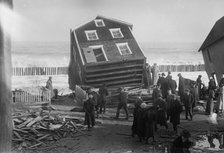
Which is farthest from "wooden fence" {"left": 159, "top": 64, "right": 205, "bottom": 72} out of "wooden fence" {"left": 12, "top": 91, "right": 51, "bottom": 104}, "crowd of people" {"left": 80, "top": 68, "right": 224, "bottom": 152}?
"wooden fence" {"left": 12, "top": 91, "right": 51, "bottom": 104}

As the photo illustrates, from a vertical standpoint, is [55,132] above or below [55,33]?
below

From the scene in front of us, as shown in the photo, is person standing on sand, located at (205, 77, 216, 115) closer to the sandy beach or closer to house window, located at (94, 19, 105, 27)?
house window, located at (94, 19, 105, 27)

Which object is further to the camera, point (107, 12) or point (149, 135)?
point (107, 12)

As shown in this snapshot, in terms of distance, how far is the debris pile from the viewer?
1056cm

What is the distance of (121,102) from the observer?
1313 cm

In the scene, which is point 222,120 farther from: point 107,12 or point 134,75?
point 107,12

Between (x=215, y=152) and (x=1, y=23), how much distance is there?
678cm

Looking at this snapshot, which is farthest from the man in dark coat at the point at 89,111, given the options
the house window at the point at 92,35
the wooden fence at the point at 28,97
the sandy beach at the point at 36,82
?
the sandy beach at the point at 36,82

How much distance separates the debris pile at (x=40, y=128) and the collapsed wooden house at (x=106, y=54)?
9.68ft

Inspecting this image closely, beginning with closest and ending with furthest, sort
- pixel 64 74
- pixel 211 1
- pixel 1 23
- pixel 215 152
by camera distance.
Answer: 1. pixel 1 23
2. pixel 215 152
3. pixel 211 1
4. pixel 64 74

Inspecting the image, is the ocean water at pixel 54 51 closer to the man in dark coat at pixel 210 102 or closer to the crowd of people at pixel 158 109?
the crowd of people at pixel 158 109

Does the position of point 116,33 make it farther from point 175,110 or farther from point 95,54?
point 175,110

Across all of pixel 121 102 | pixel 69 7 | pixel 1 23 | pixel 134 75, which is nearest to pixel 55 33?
pixel 69 7

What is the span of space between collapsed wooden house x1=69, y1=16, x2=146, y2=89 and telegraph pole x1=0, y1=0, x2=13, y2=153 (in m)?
7.86
